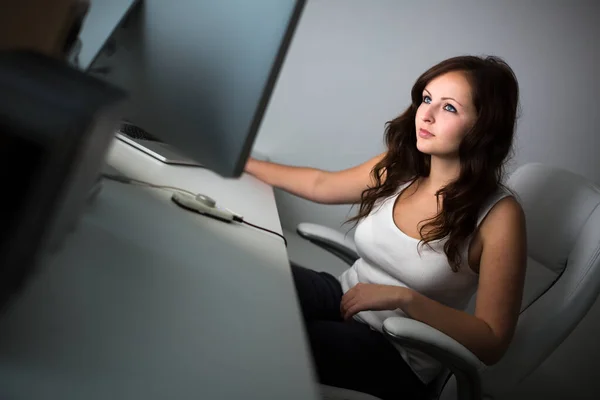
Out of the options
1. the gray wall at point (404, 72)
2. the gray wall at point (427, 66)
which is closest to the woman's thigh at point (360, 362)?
the gray wall at point (427, 66)

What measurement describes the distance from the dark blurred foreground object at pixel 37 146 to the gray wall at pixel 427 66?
1.43 metres

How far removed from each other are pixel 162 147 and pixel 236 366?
1.03 metres

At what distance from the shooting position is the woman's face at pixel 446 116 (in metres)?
1.42

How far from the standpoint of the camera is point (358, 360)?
1.19 m

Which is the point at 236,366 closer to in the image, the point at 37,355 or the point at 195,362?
Answer: the point at 195,362

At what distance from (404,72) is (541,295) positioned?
1.04m

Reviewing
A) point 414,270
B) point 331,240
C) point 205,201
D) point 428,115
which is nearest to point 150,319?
point 205,201

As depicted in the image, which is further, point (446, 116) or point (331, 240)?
point (331, 240)

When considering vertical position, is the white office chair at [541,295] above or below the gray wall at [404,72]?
below

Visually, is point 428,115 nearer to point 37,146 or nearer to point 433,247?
point 433,247

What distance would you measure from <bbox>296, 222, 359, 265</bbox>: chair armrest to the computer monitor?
910 mm

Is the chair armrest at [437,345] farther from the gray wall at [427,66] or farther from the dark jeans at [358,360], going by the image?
the gray wall at [427,66]

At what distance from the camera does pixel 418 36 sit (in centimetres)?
205

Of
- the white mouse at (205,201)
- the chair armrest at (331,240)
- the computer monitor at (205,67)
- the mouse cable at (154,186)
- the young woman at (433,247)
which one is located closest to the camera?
the computer monitor at (205,67)
